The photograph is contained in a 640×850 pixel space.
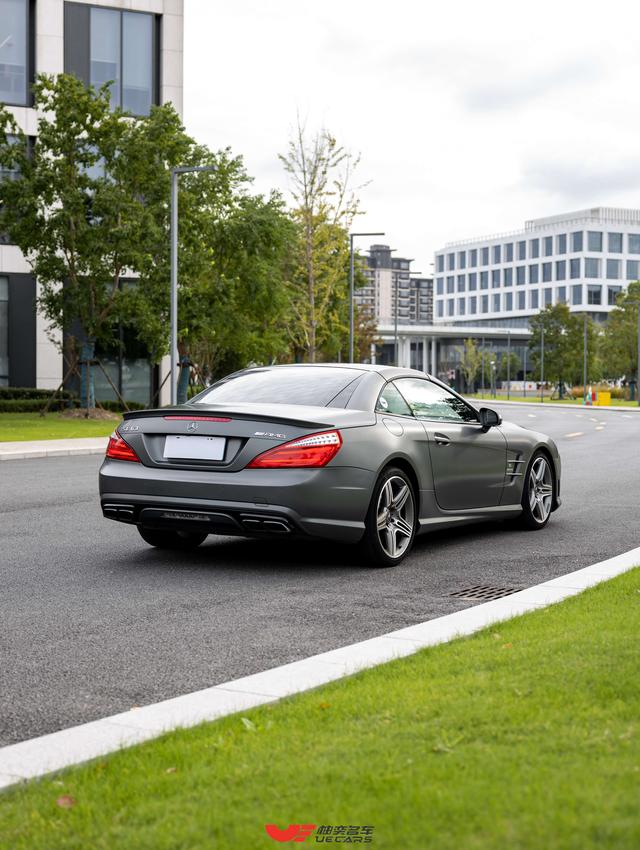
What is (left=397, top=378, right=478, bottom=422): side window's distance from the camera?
920 centimetres

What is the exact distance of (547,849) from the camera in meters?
2.71

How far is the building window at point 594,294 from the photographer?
5600 inches

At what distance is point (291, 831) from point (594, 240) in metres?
146

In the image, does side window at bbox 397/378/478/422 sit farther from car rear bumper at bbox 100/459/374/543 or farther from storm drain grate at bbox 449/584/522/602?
storm drain grate at bbox 449/584/522/602

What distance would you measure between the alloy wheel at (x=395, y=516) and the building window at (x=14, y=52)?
36175 mm

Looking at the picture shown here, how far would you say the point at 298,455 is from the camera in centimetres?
784

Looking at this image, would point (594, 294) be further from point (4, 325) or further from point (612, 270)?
point (4, 325)

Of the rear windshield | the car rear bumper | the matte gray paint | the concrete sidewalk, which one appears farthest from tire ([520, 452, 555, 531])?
the concrete sidewalk

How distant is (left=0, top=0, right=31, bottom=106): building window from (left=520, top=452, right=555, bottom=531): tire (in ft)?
114

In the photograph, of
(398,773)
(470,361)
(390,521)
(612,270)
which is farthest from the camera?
(612,270)

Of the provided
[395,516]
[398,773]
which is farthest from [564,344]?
[398,773]

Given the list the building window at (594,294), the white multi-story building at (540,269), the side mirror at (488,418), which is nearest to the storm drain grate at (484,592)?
the side mirror at (488,418)

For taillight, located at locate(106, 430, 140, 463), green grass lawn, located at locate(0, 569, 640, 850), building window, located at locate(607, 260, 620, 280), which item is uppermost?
building window, located at locate(607, 260, 620, 280)

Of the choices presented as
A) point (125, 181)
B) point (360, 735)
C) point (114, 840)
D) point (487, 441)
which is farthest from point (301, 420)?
point (125, 181)
